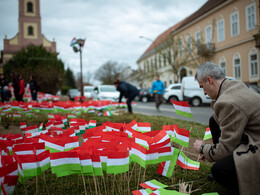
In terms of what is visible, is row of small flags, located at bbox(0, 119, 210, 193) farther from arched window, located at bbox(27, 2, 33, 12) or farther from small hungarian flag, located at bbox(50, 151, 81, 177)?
arched window, located at bbox(27, 2, 33, 12)

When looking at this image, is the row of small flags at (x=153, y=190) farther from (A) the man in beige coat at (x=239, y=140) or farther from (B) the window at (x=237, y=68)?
(B) the window at (x=237, y=68)

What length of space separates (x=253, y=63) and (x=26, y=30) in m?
45.7

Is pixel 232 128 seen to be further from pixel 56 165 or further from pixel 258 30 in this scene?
pixel 258 30

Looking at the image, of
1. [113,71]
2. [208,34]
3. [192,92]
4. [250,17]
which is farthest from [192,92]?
[113,71]

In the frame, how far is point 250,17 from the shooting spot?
18.8 m

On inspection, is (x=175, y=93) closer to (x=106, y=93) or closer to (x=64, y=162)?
(x=106, y=93)

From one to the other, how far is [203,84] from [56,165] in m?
1.50

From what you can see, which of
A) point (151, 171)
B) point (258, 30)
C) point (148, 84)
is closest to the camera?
point (151, 171)

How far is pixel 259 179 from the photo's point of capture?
179 cm

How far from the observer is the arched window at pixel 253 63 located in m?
18.4

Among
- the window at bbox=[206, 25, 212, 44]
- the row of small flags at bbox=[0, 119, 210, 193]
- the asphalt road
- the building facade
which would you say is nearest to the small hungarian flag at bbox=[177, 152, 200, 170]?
the row of small flags at bbox=[0, 119, 210, 193]

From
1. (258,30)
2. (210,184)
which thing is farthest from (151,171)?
(258,30)

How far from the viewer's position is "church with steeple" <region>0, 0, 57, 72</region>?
160 ft

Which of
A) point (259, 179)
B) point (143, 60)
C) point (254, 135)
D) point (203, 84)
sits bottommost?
point (259, 179)
